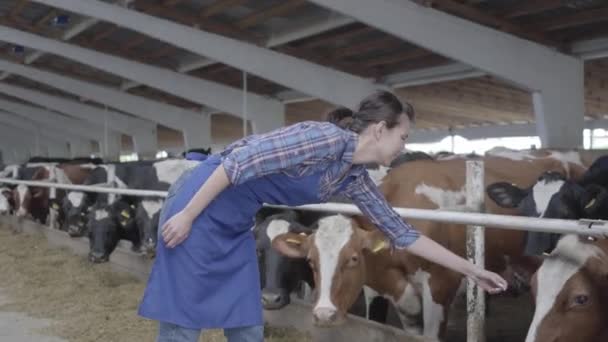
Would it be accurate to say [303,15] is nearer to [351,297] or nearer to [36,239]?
[36,239]

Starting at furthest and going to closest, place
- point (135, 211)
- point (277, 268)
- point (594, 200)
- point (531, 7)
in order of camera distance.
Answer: point (531, 7), point (135, 211), point (277, 268), point (594, 200)

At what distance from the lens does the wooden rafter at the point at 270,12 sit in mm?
11273

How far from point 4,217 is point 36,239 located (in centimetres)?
305

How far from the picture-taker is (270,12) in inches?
464

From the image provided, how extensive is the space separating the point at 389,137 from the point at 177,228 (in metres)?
0.81

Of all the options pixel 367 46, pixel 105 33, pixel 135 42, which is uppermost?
pixel 105 33

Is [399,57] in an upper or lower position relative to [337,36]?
lower

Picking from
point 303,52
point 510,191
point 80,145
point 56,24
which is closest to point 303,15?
point 303,52

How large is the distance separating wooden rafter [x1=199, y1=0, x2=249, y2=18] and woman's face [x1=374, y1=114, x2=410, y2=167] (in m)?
9.43

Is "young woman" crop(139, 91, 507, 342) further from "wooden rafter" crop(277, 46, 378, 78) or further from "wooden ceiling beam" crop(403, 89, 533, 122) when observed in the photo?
"wooden ceiling beam" crop(403, 89, 533, 122)

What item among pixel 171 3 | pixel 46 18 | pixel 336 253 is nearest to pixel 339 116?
pixel 336 253

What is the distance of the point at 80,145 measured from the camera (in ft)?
118

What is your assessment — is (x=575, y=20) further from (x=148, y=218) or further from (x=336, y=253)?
(x=336, y=253)

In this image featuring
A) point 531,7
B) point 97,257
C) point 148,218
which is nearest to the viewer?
point 148,218
